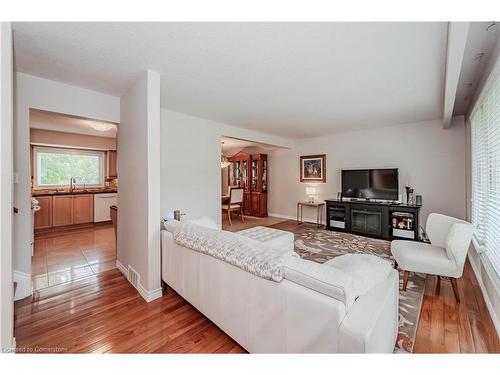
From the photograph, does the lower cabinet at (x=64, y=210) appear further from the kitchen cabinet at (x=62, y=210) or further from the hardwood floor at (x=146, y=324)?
the hardwood floor at (x=146, y=324)

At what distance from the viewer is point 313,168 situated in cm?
578

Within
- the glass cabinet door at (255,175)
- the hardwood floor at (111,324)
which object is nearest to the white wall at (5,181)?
the hardwood floor at (111,324)

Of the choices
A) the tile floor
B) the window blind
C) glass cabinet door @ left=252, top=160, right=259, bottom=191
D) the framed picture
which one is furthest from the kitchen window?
the window blind

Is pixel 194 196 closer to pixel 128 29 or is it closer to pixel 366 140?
pixel 128 29

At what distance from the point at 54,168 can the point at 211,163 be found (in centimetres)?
428

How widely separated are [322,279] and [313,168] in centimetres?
501

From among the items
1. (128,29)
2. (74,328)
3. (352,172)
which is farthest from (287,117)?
(74,328)

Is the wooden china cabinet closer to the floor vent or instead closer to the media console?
the media console

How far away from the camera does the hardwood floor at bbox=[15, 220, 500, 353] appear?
5.02 feet

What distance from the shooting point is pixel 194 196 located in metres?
3.95

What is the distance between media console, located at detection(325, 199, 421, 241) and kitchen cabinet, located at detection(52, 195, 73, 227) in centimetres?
617

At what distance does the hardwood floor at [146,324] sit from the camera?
60.3 inches

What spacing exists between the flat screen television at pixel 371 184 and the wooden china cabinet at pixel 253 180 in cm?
256

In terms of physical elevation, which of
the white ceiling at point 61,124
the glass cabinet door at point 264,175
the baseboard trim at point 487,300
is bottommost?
the baseboard trim at point 487,300
